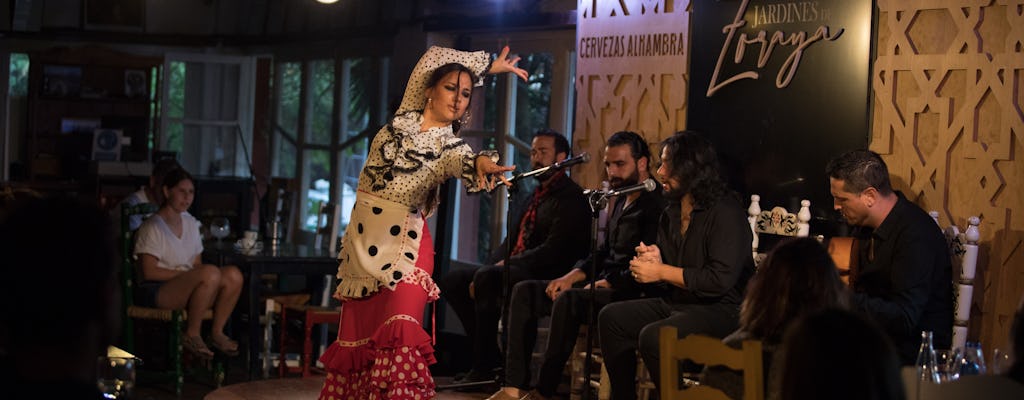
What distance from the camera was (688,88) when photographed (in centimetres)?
536

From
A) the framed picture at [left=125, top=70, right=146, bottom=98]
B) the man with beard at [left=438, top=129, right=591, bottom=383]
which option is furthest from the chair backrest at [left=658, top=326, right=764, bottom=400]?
the framed picture at [left=125, top=70, right=146, bottom=98]

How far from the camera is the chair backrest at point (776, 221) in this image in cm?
466

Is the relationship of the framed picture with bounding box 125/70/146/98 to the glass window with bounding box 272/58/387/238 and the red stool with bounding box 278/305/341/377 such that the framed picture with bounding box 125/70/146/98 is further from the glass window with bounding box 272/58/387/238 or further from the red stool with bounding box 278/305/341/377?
the red stool with bounding box 278/305/341/377

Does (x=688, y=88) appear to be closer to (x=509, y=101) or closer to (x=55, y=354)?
(x=509, y=101)

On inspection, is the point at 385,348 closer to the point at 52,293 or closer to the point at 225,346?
the point at 225,346

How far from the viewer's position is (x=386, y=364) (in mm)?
4156

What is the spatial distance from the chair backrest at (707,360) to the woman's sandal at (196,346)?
3532 millimetres

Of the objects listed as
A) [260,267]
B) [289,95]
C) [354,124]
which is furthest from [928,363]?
[289,95]

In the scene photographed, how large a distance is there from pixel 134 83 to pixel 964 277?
8293 mm

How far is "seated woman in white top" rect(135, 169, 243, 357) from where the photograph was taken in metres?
6.05

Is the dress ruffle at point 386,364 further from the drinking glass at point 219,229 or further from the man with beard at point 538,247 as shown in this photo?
the drinking glass at point 219,229

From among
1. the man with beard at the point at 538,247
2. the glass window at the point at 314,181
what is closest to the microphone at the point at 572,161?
the man with beard at the point at 538,247

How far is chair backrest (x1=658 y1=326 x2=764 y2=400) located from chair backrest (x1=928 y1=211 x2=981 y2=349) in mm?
1572

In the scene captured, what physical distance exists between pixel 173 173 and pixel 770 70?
311cm
